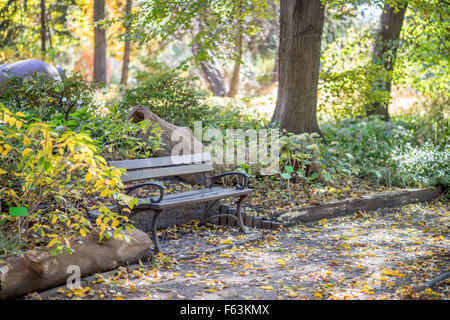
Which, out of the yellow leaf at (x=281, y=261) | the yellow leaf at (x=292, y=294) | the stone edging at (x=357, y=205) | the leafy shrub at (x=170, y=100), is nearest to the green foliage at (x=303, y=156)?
the stone edging at (x=357, y=205)

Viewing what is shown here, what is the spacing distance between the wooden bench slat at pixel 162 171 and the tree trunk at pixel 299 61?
256 centimetres

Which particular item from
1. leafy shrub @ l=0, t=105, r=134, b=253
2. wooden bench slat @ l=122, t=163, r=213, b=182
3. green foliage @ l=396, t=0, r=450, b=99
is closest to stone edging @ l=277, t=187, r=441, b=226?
wooden bench slat @ l=122, t=163, r=213, b=182

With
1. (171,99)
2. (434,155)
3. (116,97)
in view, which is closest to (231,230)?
(171,99)

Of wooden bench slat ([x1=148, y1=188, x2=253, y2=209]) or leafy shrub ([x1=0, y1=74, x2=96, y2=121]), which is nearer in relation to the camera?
wooden bench slat ([x1=148, y1=188, x2=253, y2=209])

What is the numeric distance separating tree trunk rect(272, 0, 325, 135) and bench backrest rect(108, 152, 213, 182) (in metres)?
2.49

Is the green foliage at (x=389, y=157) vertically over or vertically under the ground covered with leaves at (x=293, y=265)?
over

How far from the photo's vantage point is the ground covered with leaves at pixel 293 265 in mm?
3750

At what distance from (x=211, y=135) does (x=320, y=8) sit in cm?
273

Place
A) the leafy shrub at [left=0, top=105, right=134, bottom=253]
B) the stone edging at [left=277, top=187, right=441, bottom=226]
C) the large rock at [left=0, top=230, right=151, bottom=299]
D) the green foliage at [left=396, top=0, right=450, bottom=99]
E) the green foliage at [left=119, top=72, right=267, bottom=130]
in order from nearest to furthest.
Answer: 1. the large rock at [left=0, top=230, right=151, bottom=299]
2. the leafy shrub at [left=0, top=105, right=134, bottom=253]
3. the stone edging at [left=277, top=187, right=441, bottom=226]
4. the green foliage at [left=119, top=72, right=267, bottom=130]
5. the green foliage at [left=396, top=0, right=450, bottom=99]

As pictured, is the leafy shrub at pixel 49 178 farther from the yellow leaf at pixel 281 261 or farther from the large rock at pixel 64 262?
the yellow leaf at pixel 281 261

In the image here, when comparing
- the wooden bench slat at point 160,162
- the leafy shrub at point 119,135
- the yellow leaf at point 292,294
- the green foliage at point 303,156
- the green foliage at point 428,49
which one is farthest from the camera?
the green foliage at point 428,49

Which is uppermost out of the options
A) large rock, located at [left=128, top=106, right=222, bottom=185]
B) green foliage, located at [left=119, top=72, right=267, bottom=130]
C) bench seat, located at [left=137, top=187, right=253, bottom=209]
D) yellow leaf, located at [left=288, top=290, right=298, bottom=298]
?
green foliage, located at [left=119, top=72, right=267, bottom=130]

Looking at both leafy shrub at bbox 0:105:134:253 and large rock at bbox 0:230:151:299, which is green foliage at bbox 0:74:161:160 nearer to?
leafy shrub at bbox 0:105:134:253

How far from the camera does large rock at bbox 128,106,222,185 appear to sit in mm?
6645
